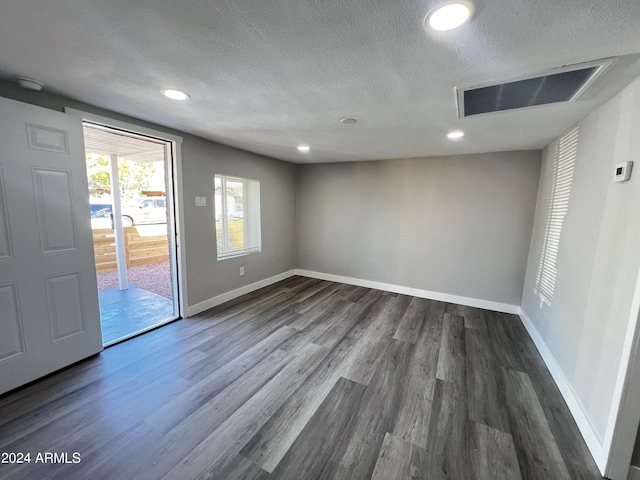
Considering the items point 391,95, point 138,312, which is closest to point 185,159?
point 138,312

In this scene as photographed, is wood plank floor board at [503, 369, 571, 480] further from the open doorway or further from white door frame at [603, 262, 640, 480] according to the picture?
the open doorway

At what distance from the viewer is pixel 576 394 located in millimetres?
1867

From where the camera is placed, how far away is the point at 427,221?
4074 mm

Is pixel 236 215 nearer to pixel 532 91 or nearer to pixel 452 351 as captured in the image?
pixel 452 351

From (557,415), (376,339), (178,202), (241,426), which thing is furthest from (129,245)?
(557,415)

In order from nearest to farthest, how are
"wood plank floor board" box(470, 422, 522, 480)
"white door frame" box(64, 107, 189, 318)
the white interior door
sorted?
"wood plank floor board" box(470, 422, 522, 480), the white interior door, "white door frame" box(64, 107, 189, 318)

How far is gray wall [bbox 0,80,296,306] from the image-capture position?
8.15 ft

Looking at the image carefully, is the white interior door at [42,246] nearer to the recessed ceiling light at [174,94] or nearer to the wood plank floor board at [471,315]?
the recessed ceiling light at [174,94]

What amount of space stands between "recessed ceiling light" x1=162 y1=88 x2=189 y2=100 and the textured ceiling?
7cm

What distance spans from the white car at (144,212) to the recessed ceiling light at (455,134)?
19.3ft

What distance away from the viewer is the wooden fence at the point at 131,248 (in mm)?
5129

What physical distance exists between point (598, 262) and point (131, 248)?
724cm

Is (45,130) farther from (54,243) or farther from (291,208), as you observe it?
(291,208)

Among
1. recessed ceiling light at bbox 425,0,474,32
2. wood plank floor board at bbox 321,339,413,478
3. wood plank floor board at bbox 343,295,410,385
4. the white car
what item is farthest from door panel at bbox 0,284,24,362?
the white car
